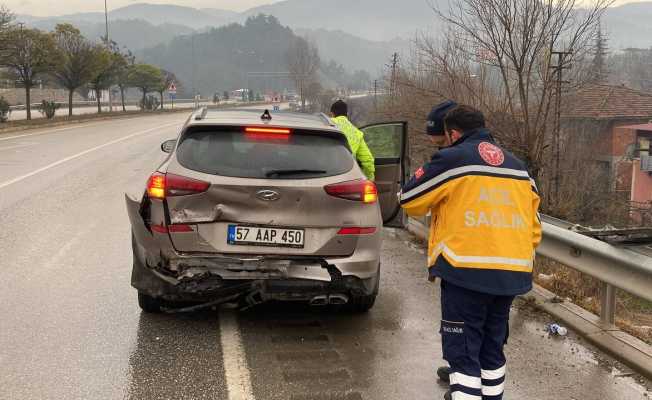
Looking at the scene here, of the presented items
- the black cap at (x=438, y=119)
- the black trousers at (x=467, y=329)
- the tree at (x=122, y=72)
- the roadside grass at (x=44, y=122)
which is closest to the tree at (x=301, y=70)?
the tree at (x=122, y=72)

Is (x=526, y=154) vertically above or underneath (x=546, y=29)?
underneath

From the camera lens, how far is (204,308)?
4996 millimetres

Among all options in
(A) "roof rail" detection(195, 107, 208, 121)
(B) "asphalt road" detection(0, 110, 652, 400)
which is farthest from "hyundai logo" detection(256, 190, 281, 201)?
(B) "asphalt road" detection(0, 110, 652, 400)

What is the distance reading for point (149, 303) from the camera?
477cm

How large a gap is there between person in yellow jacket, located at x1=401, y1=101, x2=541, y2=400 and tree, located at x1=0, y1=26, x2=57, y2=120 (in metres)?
30.5

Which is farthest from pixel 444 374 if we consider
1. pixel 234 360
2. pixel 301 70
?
pixel 301 70

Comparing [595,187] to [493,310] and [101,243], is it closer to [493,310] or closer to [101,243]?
[101,243]

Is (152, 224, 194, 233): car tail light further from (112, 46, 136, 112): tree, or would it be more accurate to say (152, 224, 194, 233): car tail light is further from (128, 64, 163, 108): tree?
(128, 64, 163, 108): tree

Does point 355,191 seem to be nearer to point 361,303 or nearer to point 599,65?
point 361,303

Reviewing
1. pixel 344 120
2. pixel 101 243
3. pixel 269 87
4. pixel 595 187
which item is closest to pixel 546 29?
pixel 344 120

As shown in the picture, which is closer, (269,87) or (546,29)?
(546,29)

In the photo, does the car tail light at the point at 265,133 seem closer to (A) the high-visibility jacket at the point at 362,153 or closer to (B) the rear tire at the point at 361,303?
(B) the rear tire at the point at 361,303

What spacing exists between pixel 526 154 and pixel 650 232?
1179cm

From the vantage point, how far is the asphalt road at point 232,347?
364cm
